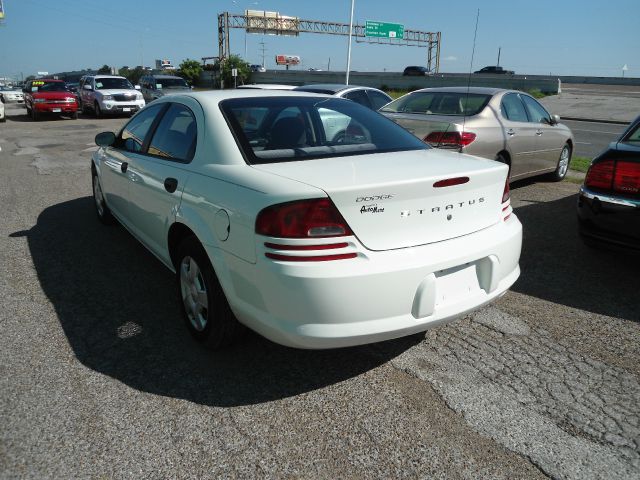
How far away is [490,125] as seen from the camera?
6.80 metres

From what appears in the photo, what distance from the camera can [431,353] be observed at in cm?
322

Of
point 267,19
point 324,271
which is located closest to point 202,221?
point 324,271

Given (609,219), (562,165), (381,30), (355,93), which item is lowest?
(562,165)

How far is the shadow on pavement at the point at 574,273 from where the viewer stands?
4.02m

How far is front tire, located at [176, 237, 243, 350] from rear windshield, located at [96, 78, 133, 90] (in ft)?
68.9

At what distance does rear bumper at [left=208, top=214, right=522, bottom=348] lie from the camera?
2.40 metres

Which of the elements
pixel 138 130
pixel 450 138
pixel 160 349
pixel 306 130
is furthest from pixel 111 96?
pixel 160 349

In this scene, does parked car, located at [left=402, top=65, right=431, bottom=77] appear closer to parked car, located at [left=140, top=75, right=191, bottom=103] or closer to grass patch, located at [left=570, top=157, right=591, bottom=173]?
parked car, located at [left=140, top=75, right=191, bottom=103]

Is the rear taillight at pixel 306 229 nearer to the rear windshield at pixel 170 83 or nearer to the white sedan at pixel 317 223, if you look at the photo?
the white sedan at pixel 317 223

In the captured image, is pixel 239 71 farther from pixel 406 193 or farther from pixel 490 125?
pixel 406 193

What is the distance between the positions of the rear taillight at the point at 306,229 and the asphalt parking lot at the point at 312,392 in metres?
0.82

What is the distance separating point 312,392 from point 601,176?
2999mm

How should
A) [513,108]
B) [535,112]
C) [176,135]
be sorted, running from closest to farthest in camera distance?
[176,135]
[513,108]
[535,112]

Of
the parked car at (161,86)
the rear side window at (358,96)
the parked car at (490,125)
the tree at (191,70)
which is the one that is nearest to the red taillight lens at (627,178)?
the parked car at (490,125)
